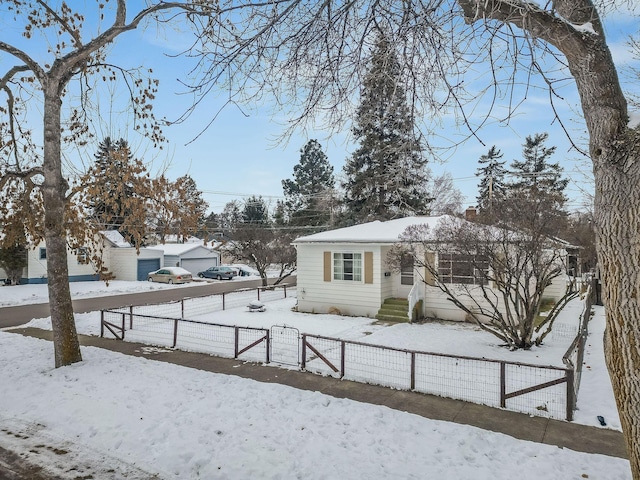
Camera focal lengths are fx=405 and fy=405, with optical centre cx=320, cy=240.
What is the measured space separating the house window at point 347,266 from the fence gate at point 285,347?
422 centimetres

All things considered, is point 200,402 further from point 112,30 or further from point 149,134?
point 112,30

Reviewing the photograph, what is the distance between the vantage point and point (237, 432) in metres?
5.55

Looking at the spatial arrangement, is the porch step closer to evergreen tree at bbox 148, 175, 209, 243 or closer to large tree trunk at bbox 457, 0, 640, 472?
evergreen tree at bbox 148, 175, 209, 243

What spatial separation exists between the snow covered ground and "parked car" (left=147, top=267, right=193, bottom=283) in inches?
894

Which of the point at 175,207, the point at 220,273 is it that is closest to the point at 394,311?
the point at 175,207

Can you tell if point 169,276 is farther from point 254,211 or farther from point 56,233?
point 254,211

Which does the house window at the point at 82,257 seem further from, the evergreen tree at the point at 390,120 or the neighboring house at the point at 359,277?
the neighboring house at the point at 359,277

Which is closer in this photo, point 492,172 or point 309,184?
point 492,172

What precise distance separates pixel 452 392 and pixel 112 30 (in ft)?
33.3

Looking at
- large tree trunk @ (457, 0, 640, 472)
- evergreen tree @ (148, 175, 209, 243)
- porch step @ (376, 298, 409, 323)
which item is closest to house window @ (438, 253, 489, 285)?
porch step @ (376, 298, 409, 323)

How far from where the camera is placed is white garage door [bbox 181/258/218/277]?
3683 cm

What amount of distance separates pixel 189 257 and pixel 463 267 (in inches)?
1150

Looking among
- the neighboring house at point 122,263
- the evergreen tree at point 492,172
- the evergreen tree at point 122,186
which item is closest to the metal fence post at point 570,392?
the evergreen tree at point 122,186

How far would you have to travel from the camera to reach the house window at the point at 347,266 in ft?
53.0
